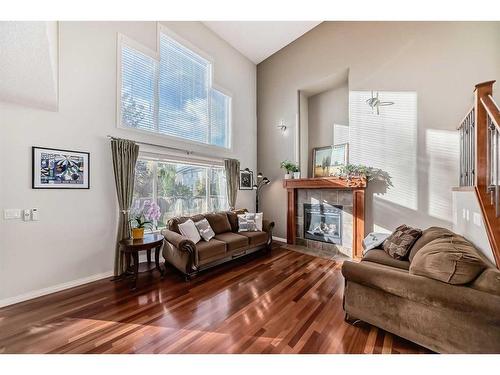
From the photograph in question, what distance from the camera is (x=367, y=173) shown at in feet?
13.4

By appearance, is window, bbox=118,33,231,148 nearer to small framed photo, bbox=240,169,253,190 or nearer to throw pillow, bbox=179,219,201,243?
small framed photo, bbox=240,169,253,190

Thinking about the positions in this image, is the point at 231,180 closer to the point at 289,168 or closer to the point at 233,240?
the point at 289,168

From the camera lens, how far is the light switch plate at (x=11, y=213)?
2426 mm

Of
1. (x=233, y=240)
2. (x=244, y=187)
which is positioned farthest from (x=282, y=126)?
(x=233, y=240)

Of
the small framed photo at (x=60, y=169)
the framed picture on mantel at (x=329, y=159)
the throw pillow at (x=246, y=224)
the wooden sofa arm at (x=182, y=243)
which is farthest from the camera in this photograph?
the framed picture on mantel at (x=329, y=159)

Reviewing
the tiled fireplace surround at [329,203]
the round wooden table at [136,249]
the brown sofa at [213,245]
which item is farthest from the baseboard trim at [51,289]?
the tiled fireplace surround at [329,203]

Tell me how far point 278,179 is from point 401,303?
13.6 ft

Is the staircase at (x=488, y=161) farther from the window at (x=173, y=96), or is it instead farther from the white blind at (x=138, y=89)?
the white blind at (x=138, y=89)

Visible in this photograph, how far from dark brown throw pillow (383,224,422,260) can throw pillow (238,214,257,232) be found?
94.7 inches

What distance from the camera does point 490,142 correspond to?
2.09m

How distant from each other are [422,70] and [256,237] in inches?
169

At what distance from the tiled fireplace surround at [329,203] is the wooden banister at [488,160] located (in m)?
2.31

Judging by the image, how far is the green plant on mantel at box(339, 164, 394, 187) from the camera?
13.0 feet

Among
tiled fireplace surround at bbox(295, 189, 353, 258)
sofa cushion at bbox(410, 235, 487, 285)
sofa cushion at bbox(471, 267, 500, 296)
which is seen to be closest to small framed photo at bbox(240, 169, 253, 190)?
tiled fireplace surround at bbox(295, 189, 353, 258)
